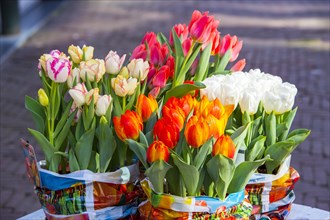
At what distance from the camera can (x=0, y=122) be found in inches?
231

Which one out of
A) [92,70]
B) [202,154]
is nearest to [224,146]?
[202,154]

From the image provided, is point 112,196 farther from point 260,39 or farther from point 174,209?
point 260,39

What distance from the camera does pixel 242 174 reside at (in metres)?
1.74

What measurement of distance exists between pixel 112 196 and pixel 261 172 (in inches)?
17.2

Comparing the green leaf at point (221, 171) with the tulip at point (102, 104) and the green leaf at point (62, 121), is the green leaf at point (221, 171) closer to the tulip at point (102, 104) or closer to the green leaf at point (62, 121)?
the tulip at point (102, 104)

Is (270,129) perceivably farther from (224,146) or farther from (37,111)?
(37,111)

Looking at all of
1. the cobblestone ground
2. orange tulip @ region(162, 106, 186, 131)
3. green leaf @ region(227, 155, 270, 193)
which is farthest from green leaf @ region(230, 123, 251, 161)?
the cobblestone ground

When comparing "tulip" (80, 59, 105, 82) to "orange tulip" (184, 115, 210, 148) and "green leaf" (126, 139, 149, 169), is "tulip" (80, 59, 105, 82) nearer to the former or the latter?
"green leaf" (126, 139, 149, 169)

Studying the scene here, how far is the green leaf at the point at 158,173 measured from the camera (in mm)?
1665

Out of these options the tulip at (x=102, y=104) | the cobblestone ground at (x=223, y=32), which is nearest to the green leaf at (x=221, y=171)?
the tulip at (x=102, y=104)

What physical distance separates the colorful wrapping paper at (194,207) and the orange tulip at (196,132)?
146 mm

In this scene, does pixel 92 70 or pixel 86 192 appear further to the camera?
pixel 92 70

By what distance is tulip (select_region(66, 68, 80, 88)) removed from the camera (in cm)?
191

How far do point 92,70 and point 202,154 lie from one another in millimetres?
443
